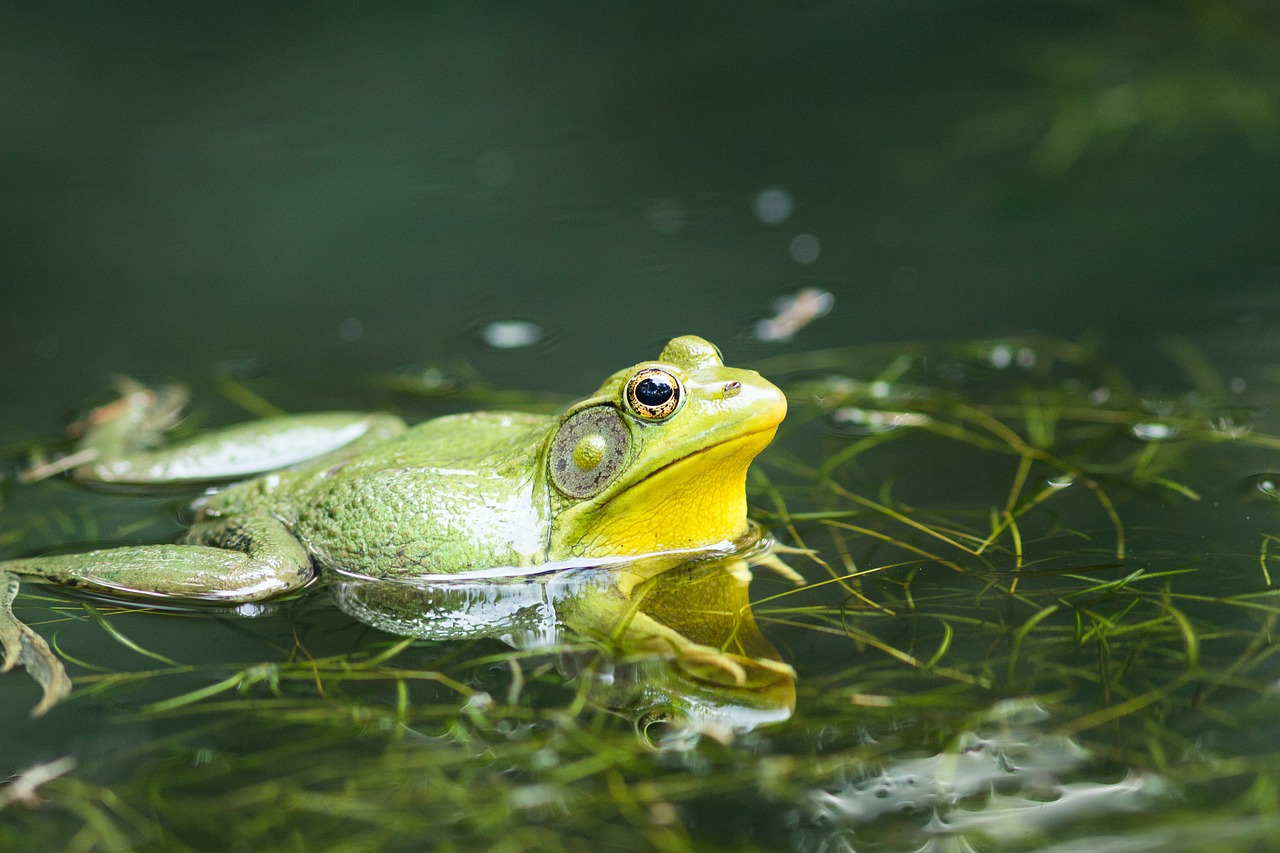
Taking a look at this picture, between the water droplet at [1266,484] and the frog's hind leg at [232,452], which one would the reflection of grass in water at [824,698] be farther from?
the frog's hind leg at [232,452]

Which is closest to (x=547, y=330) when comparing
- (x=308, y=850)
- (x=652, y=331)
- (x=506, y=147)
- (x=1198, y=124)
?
(x=652, y=331)

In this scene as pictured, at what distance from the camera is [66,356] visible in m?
5.57

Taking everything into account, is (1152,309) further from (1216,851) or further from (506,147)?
(506,147)

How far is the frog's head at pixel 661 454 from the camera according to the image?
10.8ft

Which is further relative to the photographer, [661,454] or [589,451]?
[589,451]

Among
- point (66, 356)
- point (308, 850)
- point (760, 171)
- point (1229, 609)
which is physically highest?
point (760, 171)

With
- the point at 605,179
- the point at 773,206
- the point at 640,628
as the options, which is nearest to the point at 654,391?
the point at 640,628

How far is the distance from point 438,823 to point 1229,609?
2334mm

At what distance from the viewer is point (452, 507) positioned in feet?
11.4

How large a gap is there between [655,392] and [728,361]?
1.85 metres

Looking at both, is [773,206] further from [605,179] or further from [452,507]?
[452,507]

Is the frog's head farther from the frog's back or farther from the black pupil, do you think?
the frog's back

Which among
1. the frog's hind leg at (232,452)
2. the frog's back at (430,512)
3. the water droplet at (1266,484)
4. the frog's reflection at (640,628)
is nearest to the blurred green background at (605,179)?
the frog's hind leg at (232,452)

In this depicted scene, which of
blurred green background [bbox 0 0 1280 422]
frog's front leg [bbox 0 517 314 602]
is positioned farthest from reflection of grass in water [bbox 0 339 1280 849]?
blurred green background [bbox 0 0 1280 422]
